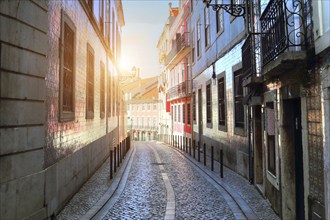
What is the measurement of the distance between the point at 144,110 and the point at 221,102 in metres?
51.0

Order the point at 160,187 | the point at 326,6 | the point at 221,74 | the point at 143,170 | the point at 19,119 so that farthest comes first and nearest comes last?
1. the point at 221,74
2. the point at 143,170
3. the point at 160,187
4. the point at 19,119
5. the point at 326,6

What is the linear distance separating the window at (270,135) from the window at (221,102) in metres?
5.46

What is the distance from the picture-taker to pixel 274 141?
7121 millimetres

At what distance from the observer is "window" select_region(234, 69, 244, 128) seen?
11.0m

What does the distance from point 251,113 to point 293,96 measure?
4207 millimetres

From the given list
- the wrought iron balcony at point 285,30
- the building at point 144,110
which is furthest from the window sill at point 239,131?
the building at point 144,110

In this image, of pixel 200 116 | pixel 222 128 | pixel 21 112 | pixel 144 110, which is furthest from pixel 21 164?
pixel 144 110

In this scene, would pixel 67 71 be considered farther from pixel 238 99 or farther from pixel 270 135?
pixel 238 99

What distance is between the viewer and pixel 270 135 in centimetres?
742

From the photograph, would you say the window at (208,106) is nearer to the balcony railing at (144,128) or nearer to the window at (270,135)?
the window at (270,135)

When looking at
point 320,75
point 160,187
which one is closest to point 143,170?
point 160,187

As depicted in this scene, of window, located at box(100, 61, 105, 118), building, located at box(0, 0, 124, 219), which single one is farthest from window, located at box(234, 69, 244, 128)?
window, located at box(100, 61, 105, 118)

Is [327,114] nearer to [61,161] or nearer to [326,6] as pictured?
[326,6]

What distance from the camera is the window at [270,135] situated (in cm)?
708
